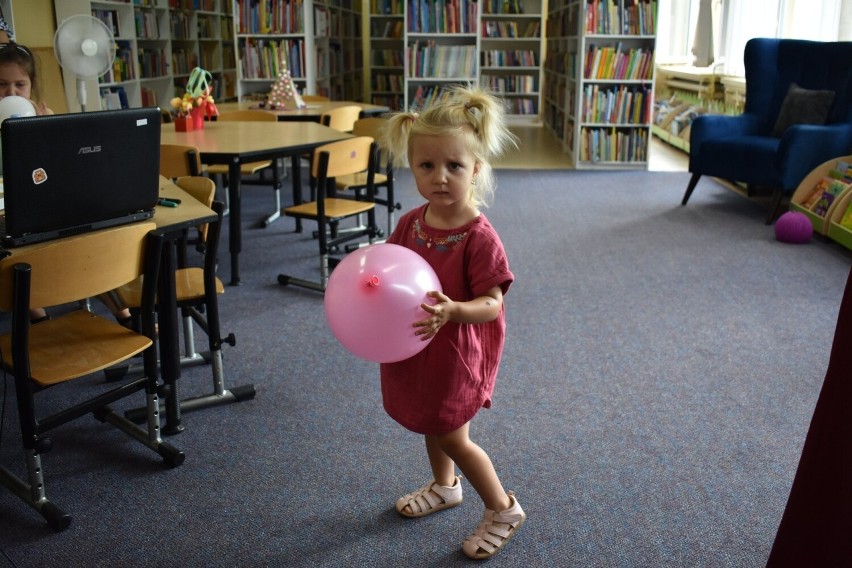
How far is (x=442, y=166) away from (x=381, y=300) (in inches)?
11.6

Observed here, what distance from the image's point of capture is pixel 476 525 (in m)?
1.77

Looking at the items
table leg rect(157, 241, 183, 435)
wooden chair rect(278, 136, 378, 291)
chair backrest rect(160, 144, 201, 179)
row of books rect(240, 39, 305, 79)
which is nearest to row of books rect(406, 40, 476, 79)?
row of books rect(240, 39, 305, 79)

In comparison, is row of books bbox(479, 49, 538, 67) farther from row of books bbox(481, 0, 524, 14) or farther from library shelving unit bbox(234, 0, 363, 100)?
library shelving unit bbox(234, 0, 363, 100)

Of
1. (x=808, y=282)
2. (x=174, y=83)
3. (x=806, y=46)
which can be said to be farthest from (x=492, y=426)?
(x=174, y=83)

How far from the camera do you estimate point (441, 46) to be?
7344 millimetres

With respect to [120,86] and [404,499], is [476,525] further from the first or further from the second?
[120,86]

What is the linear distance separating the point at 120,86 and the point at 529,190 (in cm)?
371

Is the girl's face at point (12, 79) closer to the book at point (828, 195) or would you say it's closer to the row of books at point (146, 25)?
the book at point (828, 195)

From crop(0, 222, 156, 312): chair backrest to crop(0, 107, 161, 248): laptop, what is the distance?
1.6 inches

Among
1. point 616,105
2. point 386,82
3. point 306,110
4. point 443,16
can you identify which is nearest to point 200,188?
point 306,110

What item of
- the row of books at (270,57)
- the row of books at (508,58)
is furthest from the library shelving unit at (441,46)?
the row of books at (508,58)

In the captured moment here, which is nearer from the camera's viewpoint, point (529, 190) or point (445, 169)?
point (445, 169)

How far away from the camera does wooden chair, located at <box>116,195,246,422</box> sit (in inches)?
88.0

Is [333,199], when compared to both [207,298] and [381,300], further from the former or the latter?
[381,300]
